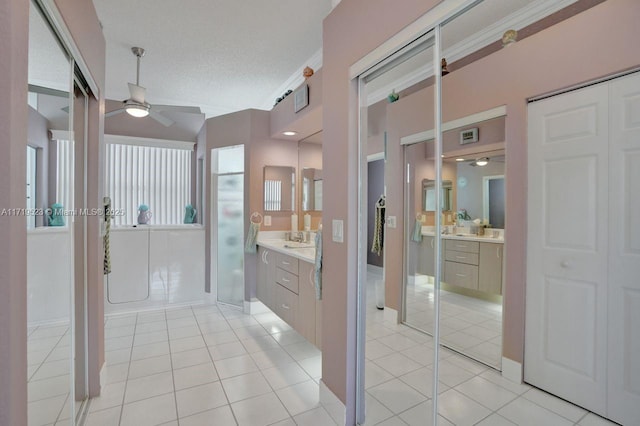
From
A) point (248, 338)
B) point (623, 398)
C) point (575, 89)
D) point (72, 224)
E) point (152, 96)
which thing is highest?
point (152, 96)

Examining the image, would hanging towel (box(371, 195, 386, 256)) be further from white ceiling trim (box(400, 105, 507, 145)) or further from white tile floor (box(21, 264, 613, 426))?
white ceiling trim (box(400, 105, 507, 145))

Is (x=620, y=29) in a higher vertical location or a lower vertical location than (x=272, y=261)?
higher

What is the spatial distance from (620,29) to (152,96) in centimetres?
520

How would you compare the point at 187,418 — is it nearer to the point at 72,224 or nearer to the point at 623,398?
the point at 72,224

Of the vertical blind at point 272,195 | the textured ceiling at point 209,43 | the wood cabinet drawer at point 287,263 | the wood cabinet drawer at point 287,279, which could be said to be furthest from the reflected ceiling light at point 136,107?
the wood cabinet drawer at point 287,279

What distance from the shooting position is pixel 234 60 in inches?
144

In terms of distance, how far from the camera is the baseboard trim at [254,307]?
3824mm

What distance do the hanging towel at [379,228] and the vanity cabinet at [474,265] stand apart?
0.45m

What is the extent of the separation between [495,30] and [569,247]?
3.35ft

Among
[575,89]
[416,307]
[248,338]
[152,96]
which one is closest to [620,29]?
[575,89]

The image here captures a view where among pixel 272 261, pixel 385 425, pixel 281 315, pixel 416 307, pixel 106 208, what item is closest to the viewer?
pixel 416 307

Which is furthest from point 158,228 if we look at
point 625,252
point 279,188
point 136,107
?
point 625,252

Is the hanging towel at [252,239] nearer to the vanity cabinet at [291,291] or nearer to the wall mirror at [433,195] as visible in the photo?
the vanity cabinet at [291,291]

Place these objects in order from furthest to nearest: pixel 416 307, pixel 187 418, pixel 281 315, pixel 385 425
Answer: pixel 281 315 → pixel 187 418 → pixel 385 425 → pixel 416 307
